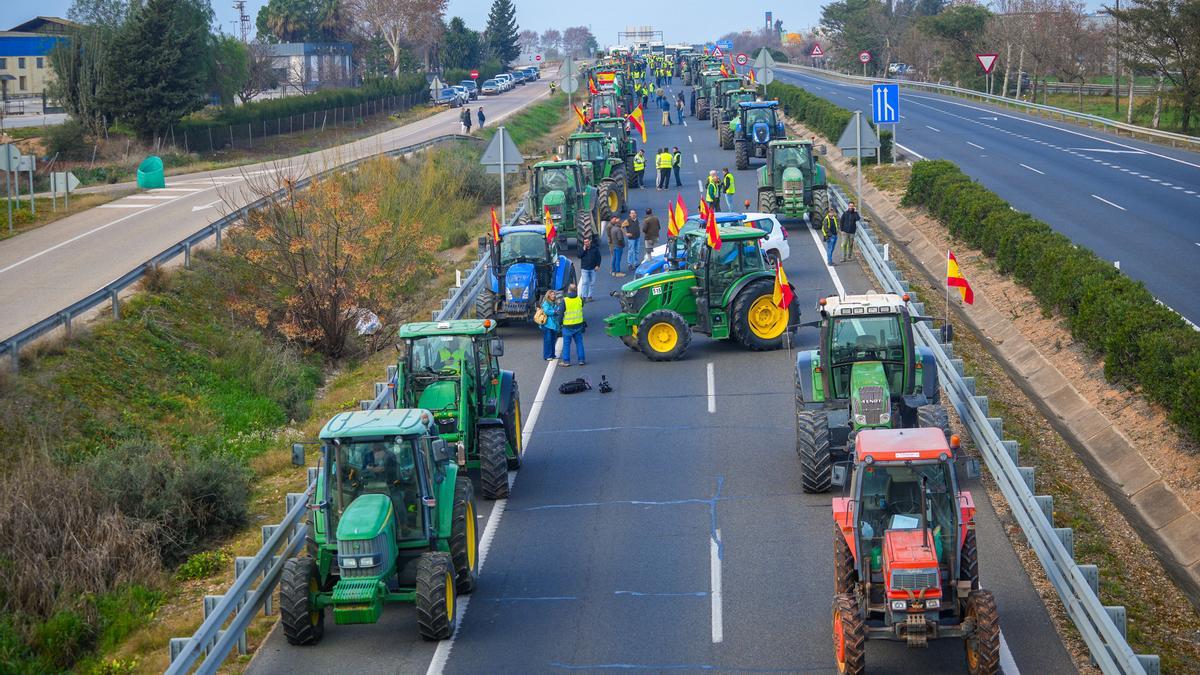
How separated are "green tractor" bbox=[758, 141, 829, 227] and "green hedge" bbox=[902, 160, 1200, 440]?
11.9 ft

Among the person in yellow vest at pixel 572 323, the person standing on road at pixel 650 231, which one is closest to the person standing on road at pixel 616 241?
the person standing on road at pixel 650 231

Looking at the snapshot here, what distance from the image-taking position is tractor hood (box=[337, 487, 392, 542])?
39.5ft

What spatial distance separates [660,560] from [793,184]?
2186 cm

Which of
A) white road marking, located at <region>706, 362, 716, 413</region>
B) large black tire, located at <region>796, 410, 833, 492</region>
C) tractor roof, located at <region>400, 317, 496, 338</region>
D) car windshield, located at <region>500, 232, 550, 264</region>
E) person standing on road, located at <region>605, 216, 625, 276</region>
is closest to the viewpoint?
large black tire, located at <region>796, 410, 833, 492</region>

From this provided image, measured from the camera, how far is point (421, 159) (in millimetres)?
47906

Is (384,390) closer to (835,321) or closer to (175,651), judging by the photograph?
(835,321)

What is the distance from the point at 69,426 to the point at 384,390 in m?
5.73

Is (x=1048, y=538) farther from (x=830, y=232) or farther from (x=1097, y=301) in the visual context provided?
(x=830, y=232)

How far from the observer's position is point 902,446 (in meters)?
11.7

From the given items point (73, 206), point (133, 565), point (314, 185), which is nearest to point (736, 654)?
point (133, 565)

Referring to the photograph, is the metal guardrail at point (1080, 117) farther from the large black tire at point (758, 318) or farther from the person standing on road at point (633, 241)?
the large black tire at point (758, 318)

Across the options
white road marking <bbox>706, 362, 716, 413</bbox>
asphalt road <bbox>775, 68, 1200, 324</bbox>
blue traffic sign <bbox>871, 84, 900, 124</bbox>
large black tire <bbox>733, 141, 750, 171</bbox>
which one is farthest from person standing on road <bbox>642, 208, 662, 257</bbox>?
large black tire <bbox>733, 141, 750, 171</bbox>

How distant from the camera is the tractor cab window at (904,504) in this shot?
11.6 meters

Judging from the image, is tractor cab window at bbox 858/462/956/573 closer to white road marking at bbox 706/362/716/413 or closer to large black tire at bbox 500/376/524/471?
large black tire at bbox 500/376/524/471
